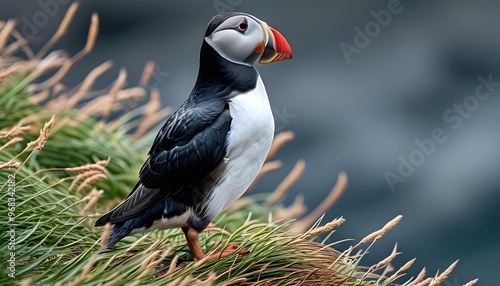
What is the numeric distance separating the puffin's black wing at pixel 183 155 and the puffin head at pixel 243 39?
228 mm

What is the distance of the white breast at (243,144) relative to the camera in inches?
140

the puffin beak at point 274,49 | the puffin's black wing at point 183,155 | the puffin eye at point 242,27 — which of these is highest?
the puffin eye at point 242,27

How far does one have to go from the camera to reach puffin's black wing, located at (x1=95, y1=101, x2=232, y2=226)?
11.6 ft

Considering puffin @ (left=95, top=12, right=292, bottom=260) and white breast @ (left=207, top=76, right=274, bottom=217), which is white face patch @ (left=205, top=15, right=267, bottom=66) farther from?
white breast @ (left=207, top=76, right=274, bottom=217)

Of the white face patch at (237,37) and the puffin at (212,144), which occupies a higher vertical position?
the white face patch at (237,37)

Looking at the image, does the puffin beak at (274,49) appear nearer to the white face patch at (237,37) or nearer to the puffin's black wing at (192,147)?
the white face patch at (237,37)

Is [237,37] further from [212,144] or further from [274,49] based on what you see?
[212,144]

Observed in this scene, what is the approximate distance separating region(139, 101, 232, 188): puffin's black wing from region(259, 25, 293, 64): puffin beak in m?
0.28

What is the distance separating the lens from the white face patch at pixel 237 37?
3.57 meters

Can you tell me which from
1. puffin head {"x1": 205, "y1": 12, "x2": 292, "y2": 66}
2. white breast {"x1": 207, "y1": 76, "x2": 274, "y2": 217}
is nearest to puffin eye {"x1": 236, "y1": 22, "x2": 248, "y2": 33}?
puffin head {"x1": 205, "y1": 12, "x2": 292, "y2": 66}

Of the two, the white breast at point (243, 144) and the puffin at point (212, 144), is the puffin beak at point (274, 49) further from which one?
the white breast at point (243, 144)

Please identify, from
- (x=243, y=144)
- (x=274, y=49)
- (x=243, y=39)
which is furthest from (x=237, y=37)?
(x=243, y=144)

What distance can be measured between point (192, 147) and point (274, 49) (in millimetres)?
538

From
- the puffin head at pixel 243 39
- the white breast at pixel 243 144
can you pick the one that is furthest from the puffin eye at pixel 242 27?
the white breast at pixel 243 144
